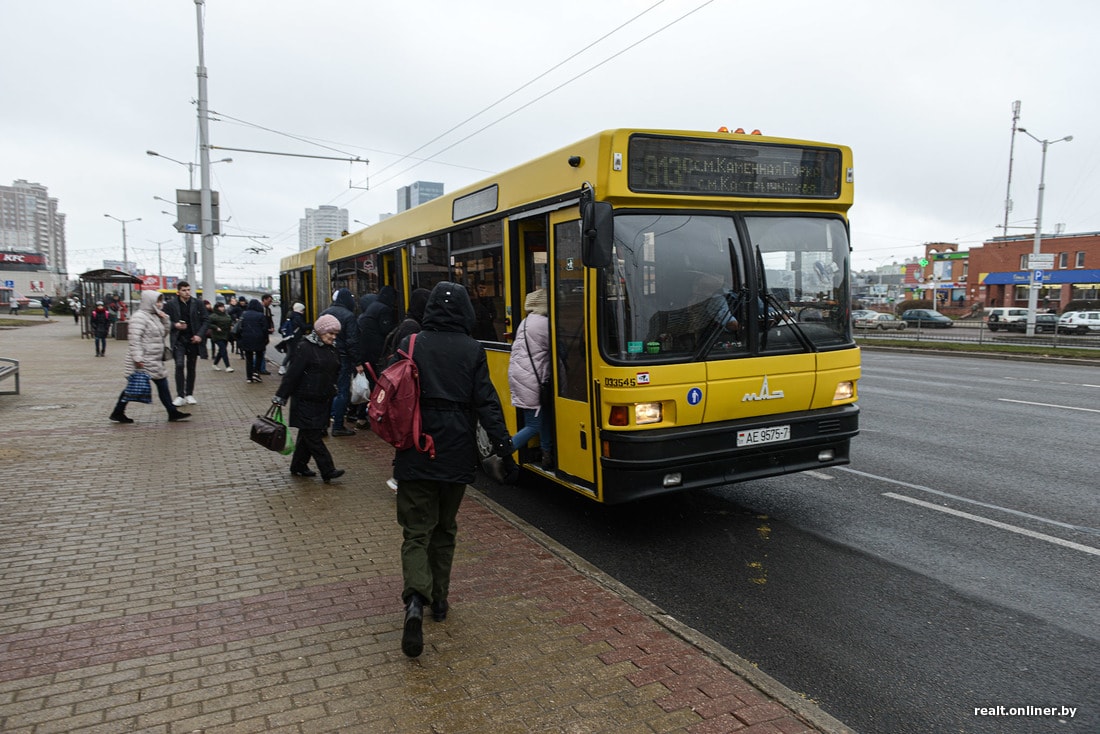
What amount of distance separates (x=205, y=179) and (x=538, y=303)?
16.3 meters

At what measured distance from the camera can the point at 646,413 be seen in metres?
5.27

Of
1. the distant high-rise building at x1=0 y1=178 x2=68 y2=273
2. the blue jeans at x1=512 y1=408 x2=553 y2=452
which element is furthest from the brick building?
the distant high-rise building at x1=0 y1=178 x2=68 y2=273

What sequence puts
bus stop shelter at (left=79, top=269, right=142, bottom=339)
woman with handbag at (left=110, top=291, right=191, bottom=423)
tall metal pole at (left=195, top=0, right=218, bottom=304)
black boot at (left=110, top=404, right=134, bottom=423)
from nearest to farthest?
woman with handbag at (left=110, top=291, right=191, bottom=423)
black boot at (left=110, top=404, right=134, bottom=423)
tall metal pole at (left=195, top=0, right=218, bottom=304)
bus stop shelter at (left=79, top=269, right=142, bottom=339)

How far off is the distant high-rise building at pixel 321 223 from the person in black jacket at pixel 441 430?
41465 millimetres

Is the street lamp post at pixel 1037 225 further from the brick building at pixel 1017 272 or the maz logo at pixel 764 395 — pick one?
the maz logo at pixel 764 395

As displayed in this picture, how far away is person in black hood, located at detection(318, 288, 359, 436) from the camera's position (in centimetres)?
919

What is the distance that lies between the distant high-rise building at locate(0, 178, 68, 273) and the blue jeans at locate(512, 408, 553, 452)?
168 metres

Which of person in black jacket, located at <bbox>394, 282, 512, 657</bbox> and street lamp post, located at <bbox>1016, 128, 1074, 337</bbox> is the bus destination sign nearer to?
person in black jacket, located at <bbox>394, 282, 512, 657</bbox>

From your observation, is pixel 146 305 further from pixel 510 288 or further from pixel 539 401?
pixel 539 401

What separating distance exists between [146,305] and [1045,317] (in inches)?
1887

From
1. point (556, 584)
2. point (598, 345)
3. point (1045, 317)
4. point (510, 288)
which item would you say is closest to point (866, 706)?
point (556, 584)

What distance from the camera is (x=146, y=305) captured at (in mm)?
9898

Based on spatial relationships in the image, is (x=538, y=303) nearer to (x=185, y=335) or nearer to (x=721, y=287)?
(x=721, y=287)

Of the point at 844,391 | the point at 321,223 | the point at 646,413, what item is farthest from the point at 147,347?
the point at 321,223
